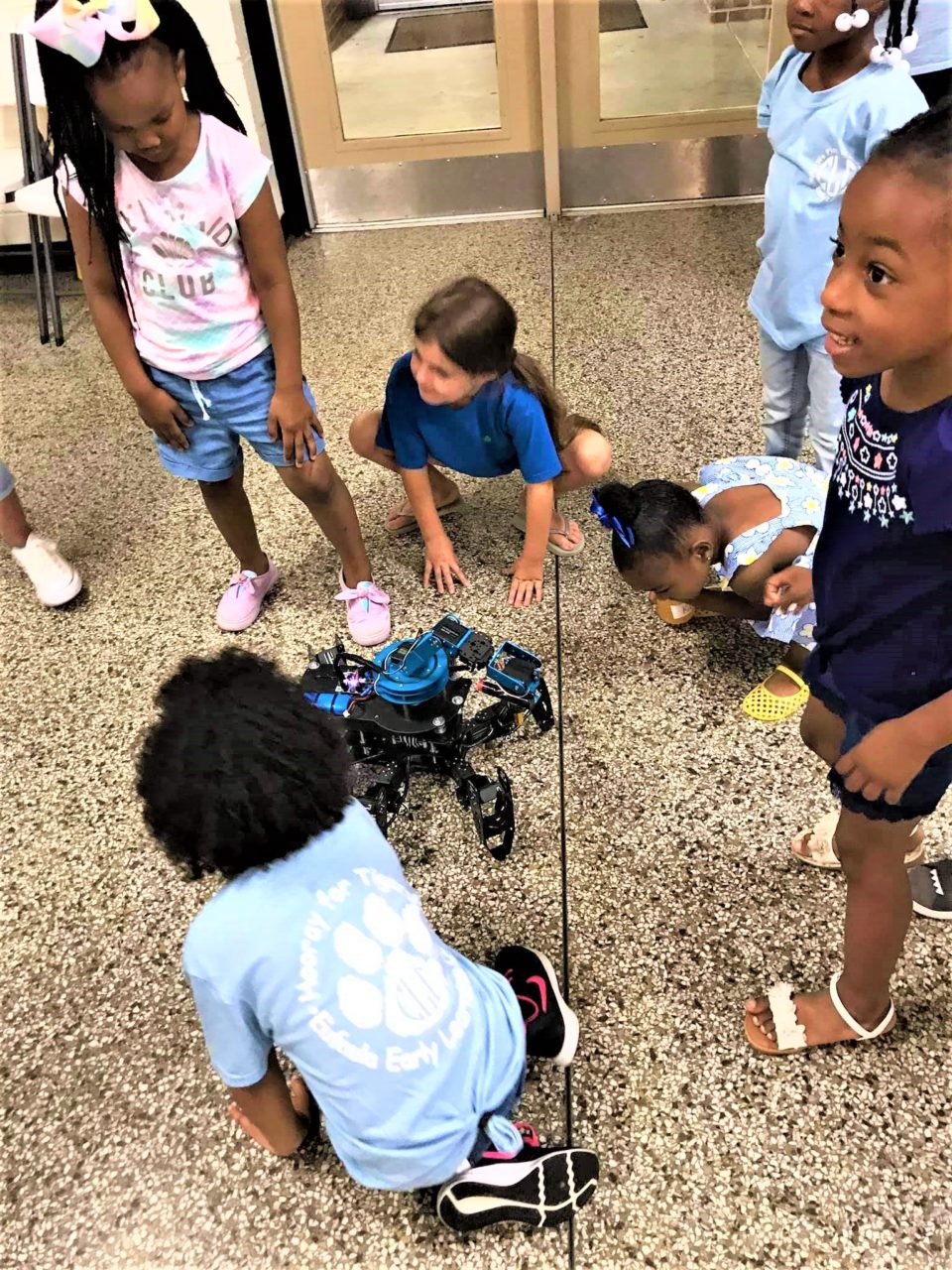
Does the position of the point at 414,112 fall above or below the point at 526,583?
above

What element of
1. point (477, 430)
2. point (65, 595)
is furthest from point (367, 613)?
point (65, 595)

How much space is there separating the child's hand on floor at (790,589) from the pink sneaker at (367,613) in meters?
0.81

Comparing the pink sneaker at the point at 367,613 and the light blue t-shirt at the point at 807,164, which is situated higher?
the light blue t-shirt at the point at 807,164

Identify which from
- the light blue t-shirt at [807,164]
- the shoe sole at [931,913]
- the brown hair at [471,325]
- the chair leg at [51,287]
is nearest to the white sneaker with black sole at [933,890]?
the shoe sole at [931,913]

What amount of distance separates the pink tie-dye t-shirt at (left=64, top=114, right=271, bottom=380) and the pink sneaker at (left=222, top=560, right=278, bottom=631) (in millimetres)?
526

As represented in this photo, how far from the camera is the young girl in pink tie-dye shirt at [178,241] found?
4.42 ft

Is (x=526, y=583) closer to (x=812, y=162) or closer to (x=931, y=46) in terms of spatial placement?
(x=812, y=162)

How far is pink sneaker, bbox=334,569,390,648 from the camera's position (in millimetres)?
1976

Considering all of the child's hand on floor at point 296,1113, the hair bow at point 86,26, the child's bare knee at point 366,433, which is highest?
the hair bow at point 86,26

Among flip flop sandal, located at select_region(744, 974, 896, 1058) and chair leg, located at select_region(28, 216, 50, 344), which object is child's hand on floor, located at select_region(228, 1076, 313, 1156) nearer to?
flip flop sandal, located at select_region(744, 974, 896, 1058)

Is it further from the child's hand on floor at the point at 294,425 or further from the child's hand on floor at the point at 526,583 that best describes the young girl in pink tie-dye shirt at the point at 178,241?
the child's hand on floor at the point at 526,583

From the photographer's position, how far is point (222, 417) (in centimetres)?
177

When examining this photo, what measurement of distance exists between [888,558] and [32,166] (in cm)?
339

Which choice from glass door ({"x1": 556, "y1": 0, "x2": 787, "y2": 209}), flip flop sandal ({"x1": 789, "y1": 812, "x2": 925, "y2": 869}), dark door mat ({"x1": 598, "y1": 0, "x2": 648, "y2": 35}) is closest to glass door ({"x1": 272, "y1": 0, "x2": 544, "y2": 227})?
glass door ({"x1": 556, "y1": 0, "x2": 787, "y2": 209})
